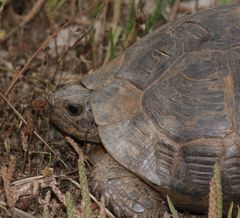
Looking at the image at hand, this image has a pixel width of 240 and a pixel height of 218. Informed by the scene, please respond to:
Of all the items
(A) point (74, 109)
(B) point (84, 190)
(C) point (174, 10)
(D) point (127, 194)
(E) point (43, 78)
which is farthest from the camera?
(C) point (174, 10)

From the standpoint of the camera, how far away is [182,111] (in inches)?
148

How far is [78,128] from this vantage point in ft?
14.1

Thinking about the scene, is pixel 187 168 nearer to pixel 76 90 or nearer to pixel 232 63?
pixel 232 63

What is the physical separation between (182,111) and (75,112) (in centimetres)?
84

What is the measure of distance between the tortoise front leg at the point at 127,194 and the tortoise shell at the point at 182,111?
109 mm

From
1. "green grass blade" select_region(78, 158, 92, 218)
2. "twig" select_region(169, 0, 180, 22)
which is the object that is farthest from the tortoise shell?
"twig" select_region(169, 0, 180, 22)

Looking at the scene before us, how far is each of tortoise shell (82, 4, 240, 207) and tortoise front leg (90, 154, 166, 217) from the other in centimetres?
11

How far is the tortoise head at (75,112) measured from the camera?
423cm

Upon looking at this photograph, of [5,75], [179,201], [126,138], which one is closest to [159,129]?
[126,138]

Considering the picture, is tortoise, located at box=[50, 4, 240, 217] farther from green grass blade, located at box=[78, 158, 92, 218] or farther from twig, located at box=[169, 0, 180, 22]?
twig, located at box=[169, 0, 180, 22]

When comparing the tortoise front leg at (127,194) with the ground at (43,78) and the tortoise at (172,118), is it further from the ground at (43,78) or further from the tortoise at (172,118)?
the ground at (43,78)

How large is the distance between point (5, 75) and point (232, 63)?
2305 millimetres

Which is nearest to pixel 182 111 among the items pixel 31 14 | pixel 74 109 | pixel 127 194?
pixel 127 194

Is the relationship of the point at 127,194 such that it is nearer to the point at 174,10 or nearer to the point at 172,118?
the point at 172,118
